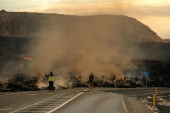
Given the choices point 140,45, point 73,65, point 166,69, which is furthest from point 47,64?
point 140,45

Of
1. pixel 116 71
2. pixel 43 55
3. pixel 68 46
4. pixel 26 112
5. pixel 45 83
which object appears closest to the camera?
pixel 26 112

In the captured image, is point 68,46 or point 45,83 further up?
point 68,46

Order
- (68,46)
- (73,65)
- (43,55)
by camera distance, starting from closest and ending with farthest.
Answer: (73,65) → (43,55) → (68,46)

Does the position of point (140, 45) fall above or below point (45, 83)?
above

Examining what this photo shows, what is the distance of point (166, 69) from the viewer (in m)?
105

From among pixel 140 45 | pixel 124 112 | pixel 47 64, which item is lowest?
pixel 124 112

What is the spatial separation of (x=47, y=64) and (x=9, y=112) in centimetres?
8155

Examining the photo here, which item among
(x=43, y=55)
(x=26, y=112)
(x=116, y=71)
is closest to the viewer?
(x=26, y=112)

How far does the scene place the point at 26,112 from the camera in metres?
20.7

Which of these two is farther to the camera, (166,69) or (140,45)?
(140,45)

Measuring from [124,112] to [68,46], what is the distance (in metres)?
114

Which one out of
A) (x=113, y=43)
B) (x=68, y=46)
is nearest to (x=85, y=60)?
(x=68, y=46)

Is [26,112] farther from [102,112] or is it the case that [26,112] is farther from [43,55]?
[43,55]

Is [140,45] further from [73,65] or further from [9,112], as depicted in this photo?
[9,112]
